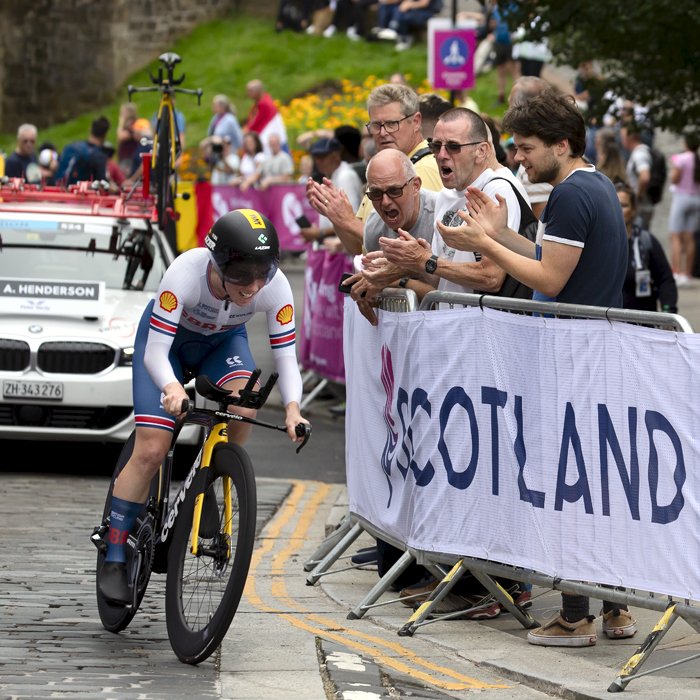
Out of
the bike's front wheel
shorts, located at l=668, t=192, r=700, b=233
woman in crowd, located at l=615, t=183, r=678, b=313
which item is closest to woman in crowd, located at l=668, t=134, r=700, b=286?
shorts, located at l=668, t=192, r=700, b=233

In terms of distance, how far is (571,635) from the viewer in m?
5.73

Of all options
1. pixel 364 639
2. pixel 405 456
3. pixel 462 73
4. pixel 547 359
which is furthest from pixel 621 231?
pixel 462 73

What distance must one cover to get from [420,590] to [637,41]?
7.35 meters

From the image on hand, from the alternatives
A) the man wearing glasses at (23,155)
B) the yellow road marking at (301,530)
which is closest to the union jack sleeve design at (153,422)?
the yellow road marking at (301,530)

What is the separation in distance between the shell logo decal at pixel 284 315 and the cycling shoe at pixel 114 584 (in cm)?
126

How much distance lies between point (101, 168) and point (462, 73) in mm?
5396

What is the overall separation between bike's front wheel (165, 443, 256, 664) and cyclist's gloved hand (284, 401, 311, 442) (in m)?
0.22

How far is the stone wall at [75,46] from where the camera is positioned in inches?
1714

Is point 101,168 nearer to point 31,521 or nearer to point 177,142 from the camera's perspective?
point 177,142

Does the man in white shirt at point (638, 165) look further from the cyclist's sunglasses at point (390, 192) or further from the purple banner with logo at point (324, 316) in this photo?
the cyclist's sunglasses at point (390, 192)

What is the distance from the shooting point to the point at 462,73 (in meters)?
19.1

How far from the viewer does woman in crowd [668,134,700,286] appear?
18.9 m

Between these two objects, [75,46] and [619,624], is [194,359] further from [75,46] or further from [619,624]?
[75,46]

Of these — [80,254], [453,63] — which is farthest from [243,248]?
[453,63]
